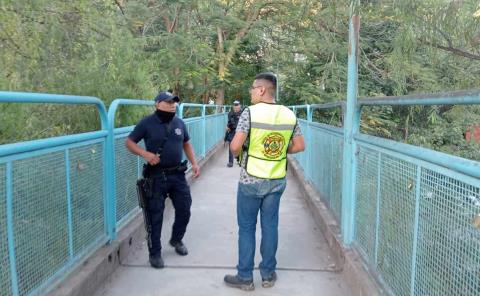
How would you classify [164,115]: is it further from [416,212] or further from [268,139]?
[416,212]

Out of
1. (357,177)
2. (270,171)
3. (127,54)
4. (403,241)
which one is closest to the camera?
(403,241)

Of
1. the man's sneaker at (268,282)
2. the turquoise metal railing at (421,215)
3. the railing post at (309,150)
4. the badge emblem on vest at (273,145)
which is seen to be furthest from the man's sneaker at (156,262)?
the railing post at (309,150)

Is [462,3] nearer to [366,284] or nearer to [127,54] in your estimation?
[366,284]

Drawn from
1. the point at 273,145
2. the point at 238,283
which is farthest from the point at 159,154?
the point at 238,283

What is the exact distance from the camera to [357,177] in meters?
4.39

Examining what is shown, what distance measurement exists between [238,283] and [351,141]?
5.38 ft

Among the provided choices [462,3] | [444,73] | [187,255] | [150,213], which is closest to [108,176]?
[150,213]

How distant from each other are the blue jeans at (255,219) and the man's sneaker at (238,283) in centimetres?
4

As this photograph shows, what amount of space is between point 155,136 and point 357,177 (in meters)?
1.87

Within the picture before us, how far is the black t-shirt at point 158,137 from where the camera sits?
4414 millimetres

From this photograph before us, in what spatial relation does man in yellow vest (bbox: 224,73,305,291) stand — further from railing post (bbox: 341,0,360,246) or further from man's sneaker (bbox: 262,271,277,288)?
railing post (bbox: 341,0,360,246)

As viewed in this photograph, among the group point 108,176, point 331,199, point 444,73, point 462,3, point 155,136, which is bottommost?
point 331,199

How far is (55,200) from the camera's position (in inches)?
132

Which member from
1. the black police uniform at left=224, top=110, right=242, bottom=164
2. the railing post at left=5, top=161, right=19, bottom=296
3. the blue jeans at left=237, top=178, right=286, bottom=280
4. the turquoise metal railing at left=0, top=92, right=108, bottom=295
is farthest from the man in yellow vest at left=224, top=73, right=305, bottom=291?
the black police uniform at left=224, top=110, right=242, bottom=164
